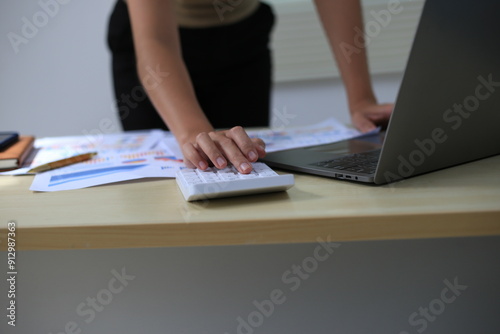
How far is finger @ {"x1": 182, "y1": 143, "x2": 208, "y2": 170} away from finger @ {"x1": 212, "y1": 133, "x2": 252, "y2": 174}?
0.10 ft

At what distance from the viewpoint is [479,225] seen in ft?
1.62

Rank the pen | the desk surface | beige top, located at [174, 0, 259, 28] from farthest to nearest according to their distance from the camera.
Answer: beige top, located at [174, 0, 259, 28], the pen, the desk surface

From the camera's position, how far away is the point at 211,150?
672mm

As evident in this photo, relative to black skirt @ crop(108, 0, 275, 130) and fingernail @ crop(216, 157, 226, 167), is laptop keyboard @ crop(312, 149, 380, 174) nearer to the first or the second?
fingernail @ crop(216, 157, 226, 167)

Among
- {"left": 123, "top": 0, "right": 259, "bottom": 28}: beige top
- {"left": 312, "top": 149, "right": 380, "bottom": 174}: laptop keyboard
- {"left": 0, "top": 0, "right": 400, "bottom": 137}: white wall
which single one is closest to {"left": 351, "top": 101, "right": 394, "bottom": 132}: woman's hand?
{"left": 312, "top": 149, "right": 380, "bottom": 174}: laptop keyboard

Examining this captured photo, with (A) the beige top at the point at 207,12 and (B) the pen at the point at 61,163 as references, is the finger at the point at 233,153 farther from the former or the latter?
(A) the beige top at the point at 207,12

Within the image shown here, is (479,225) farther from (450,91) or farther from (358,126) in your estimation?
(358,126)

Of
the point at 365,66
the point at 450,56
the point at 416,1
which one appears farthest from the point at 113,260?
the point at 416,1

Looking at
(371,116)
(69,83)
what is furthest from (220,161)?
(69,83)

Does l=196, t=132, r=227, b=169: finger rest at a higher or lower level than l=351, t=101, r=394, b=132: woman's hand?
higher

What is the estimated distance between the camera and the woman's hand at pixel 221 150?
2.18 feet

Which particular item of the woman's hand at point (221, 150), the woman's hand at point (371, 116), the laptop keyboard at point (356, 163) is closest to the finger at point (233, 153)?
the woman's hand at point (221, 150)

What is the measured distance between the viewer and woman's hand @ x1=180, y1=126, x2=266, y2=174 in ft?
2.18

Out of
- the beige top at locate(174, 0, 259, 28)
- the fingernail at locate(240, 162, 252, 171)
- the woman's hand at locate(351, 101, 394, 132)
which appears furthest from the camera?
the beige top at locate(174, 0, 259, 28)
